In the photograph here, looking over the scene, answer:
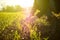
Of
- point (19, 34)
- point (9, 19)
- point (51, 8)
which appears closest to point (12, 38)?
point (19, 34)

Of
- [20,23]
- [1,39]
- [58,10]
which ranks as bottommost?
[1,39]

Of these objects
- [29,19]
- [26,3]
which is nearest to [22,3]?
[26,3]

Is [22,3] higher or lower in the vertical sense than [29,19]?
higher

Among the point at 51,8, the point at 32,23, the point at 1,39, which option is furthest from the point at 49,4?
the point at 1,39

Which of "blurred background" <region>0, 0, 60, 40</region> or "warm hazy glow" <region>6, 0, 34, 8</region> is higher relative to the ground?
"warm hazy glow" <region>6, 0, 34, 8</region>

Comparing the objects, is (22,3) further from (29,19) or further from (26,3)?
(29,19)

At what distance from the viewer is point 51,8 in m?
2.69

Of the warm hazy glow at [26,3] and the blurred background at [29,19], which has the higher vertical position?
the warm hazy glow at [26,3]

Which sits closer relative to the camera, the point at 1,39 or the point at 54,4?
the point at 1,39

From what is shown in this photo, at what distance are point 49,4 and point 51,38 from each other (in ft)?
1.67

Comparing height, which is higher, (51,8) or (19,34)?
(51,8)

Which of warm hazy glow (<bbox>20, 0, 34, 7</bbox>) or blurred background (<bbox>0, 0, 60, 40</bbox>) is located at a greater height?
warm hazy glow (<bbox>20, 0, 34, 7</bbox>)

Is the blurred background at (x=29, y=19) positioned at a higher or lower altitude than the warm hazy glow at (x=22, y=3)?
lower

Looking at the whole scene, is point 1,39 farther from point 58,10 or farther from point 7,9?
point 58,10
